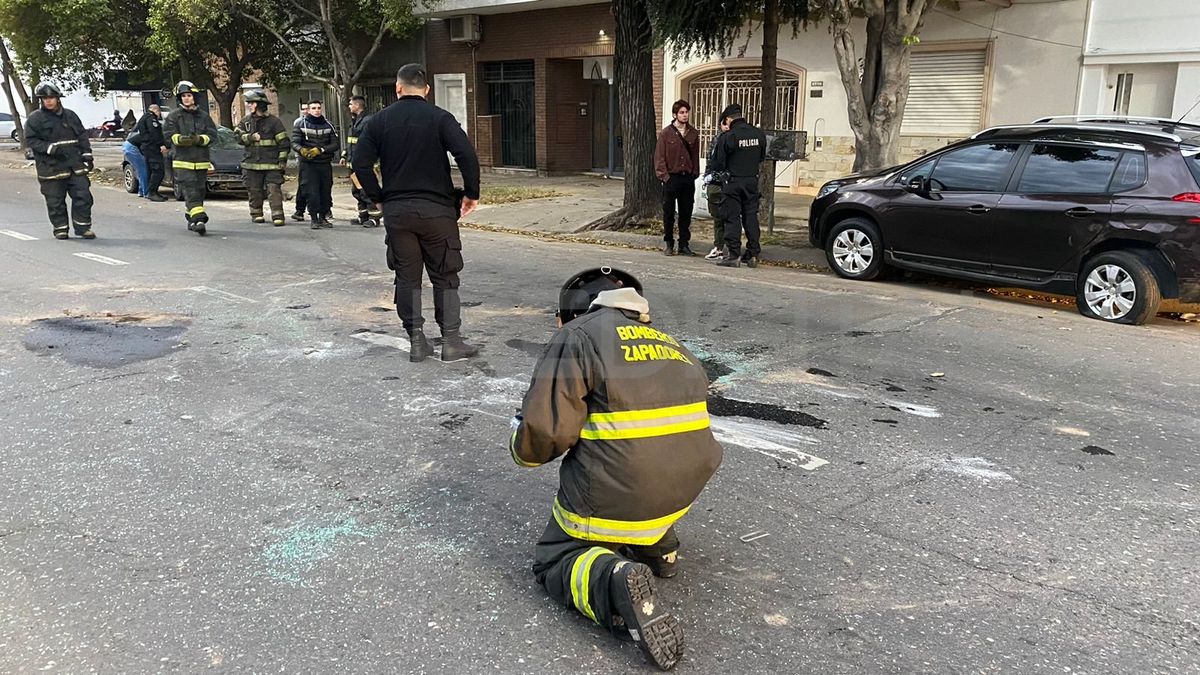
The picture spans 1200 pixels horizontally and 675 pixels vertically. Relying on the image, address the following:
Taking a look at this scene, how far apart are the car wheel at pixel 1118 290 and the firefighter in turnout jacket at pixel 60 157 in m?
11.1

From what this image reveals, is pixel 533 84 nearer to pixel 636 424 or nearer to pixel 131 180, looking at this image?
pixel 131 180

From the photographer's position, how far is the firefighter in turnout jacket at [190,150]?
1200cm

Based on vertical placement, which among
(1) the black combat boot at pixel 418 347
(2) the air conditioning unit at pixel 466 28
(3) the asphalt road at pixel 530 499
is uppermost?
(2) the air conditioning unit at pixel 466 28

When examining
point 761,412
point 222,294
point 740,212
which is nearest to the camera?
point 761,412

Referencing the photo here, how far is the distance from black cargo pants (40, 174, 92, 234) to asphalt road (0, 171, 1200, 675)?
4210 mm

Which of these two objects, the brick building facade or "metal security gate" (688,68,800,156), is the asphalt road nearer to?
"metal security gate" (688,68,800,156)

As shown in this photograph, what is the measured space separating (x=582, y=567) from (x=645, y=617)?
0.31 meters

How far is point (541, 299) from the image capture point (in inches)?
336

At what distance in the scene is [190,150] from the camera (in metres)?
12.1

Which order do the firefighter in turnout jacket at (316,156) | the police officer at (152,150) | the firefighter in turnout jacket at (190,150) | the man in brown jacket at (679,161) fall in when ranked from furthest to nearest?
the police officer at (152,150) → the firefighter in turnout jacket at (316,156) → the firefighter in turnout jacket at (190,150) → the man in brown jacket at (679,161)

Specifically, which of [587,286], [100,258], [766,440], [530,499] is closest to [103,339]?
[100,258]

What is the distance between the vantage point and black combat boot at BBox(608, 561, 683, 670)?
2.80 metres

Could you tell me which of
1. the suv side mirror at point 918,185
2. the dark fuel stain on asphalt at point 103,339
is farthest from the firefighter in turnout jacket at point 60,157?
the suv side mirror at point 918,185

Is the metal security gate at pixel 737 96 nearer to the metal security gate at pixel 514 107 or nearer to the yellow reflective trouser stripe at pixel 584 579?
the metal security gate at pixel 514 107
